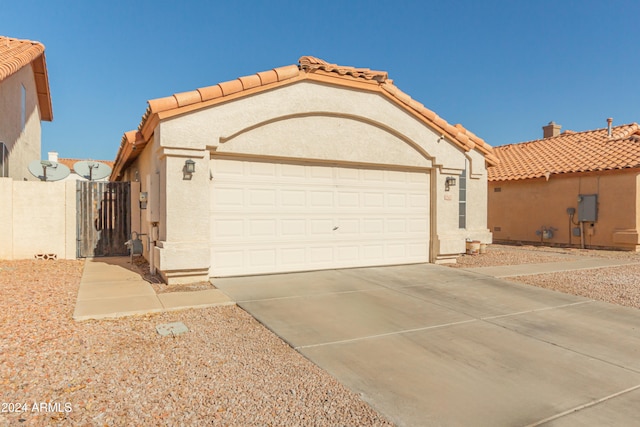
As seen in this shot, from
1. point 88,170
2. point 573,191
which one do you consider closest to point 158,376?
point 88,170

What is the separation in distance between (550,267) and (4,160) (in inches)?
610

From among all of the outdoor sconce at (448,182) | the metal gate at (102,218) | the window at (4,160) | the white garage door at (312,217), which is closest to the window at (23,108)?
the window at (4,160)

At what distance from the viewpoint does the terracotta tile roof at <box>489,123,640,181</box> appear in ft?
50.1

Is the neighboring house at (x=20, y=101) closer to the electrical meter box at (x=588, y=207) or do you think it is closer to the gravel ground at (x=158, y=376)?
the gravel ground at (x=158, y=376)

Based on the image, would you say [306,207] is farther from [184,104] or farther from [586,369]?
[586,369]

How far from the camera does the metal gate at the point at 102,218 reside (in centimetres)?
1083

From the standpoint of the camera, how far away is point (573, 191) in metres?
16.0

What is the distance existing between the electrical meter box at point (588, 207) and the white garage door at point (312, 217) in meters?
9.13

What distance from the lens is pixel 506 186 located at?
18.6 metres

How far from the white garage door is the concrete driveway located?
3.06 ft

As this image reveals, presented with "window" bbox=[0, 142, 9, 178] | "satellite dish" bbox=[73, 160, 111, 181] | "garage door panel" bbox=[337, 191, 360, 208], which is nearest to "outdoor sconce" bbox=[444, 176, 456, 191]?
"garage door panel" bbox=[337, 191, 360, 208]

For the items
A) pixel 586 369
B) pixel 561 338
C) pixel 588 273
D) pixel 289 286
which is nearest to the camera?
pixel 586 369

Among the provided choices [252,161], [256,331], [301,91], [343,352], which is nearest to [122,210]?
[252,161]

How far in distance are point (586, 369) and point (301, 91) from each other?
7.09 metres
